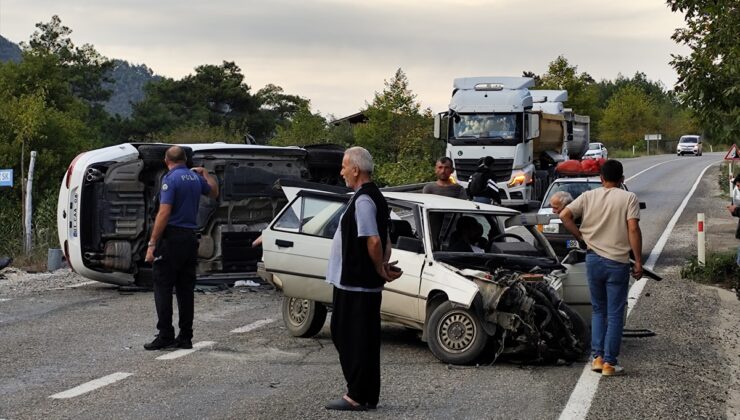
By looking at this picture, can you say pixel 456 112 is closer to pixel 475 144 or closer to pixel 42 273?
pixel 475 144

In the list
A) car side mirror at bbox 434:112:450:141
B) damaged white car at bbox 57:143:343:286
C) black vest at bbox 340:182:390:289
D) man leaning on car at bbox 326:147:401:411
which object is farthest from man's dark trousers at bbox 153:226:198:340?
car side mirror at bbox 434:112:450:141

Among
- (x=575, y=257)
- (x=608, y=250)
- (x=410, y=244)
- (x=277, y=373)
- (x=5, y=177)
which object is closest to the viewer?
(x=608, y=250)

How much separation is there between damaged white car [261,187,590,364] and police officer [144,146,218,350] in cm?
98

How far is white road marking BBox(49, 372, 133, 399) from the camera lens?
7996 millimetres

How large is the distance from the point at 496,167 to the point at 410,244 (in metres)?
18.0

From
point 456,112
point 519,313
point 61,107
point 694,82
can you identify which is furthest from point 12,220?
point 61,107

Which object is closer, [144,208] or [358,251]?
[358,251]

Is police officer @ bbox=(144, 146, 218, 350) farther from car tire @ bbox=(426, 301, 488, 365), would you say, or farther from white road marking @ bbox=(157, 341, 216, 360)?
car tire @ bbox=(426, 301, 488, 365)

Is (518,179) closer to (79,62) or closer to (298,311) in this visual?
(298,311)

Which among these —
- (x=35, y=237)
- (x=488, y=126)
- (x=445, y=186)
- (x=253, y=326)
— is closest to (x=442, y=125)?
(x=488, y=126)

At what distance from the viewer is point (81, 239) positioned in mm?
14547

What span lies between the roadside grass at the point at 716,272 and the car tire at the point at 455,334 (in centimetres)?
848

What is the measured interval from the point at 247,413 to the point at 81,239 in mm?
7867

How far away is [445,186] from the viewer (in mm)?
13648
